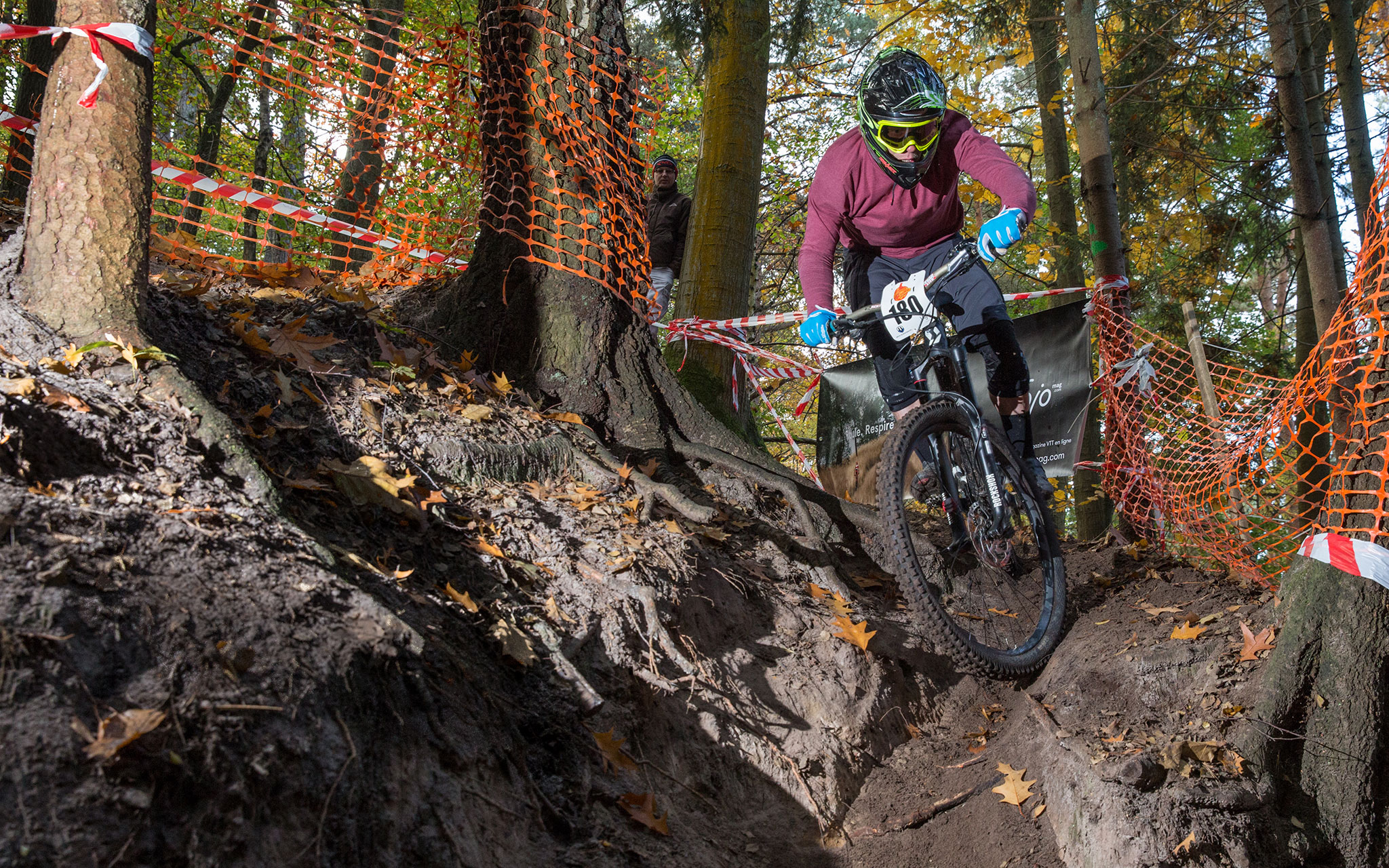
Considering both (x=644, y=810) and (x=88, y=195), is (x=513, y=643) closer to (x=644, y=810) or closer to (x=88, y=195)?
(x=644, y=810)

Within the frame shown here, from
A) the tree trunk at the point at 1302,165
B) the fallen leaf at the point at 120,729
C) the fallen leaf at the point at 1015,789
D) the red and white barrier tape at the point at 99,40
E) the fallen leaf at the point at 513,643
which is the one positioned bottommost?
the fallen leaf at the point at 1015,789

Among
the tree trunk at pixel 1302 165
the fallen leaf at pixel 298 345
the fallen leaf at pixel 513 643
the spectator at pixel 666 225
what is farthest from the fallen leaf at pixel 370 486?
the tree trunk at pixel 1302 165

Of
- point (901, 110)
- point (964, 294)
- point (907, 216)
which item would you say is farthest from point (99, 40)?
point (964, 294)

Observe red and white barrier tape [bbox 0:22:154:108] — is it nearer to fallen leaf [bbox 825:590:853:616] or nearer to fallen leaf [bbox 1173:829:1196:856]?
fallen leaf [bbox 825:590:853:616]

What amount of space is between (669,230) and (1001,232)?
518cm

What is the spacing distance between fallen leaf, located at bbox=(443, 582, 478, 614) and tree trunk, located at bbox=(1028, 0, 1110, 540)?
7452 millimetres

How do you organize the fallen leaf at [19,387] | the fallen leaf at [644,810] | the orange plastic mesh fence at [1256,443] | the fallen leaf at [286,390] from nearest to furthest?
the fallen leaf at [19,387]
the fallen leaf at [644,810]
the orange plastic mesh fence at [1256,443]
the fallen leaf at [286,390]

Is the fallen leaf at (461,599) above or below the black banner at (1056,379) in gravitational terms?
below

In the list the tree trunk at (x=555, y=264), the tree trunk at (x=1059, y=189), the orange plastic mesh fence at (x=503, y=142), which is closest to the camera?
the tree trunk at (x=555, y=264)

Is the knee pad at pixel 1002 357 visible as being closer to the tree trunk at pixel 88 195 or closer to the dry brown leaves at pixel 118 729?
the tree trunk at pixel 88 195

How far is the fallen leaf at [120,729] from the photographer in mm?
1343

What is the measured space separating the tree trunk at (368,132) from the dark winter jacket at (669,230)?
2.53 meters

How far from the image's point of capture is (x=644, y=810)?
2.25 metres

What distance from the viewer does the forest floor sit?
150cm
